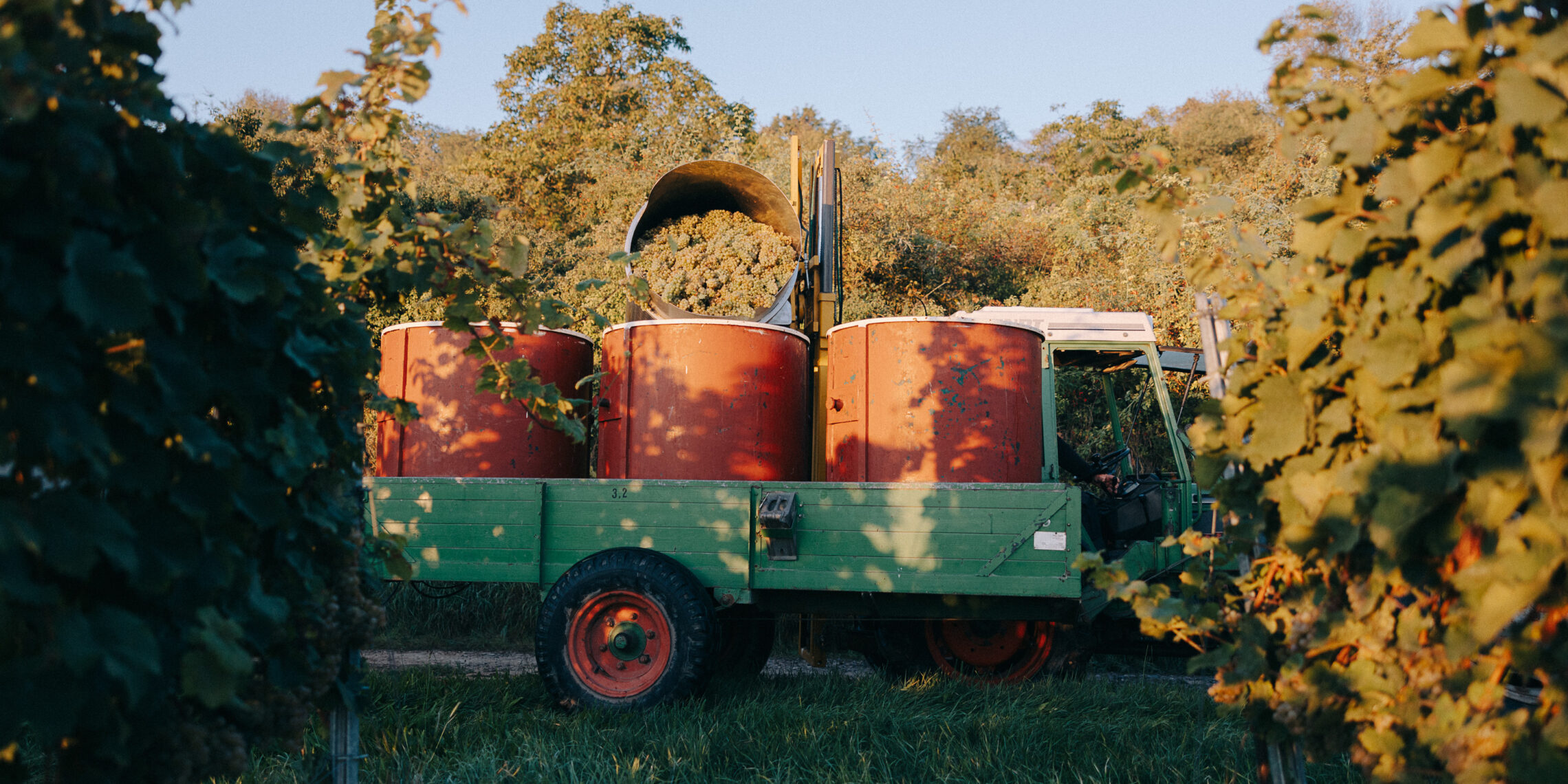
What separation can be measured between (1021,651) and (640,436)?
298 cm

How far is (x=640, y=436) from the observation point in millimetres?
6074

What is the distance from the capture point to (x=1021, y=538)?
5.31 m

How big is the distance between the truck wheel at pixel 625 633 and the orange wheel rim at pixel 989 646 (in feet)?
6.51

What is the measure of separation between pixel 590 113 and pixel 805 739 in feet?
74.1

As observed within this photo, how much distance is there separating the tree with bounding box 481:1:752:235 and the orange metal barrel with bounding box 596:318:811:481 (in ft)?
48.6

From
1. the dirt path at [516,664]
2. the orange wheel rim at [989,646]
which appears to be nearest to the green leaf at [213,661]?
the dirt path at [516,664]

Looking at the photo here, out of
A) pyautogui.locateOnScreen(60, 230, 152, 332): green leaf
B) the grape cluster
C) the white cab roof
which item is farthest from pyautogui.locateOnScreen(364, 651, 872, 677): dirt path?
pyautogui.locateOnScreen(60, 230, 152, 332): green leaf

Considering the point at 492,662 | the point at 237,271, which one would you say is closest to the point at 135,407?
the point at 237,271

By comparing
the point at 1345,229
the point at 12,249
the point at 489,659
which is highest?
the point at 1345,229

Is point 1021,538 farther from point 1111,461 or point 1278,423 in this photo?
point 1278,423

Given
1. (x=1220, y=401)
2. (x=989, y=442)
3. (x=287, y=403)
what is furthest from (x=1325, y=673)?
(x=989, y=442)

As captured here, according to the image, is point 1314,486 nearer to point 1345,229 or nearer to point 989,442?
point 1345,229

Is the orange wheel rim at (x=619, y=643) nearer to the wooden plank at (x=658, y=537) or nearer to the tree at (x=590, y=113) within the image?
A: the wooden plank at (x=658, y=537)

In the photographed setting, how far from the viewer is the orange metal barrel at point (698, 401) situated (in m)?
5.99
